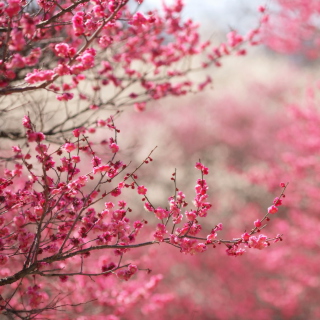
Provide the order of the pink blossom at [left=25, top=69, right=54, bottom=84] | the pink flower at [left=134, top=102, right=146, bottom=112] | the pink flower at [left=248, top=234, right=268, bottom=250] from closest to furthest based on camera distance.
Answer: the pink blossom at [left=25, top=69, right=54, bottom=84], the pink flower at [left=248, top=234, right=268, bottom=250], the pink flower at [left=134, top=102, right=146, bottom=112]

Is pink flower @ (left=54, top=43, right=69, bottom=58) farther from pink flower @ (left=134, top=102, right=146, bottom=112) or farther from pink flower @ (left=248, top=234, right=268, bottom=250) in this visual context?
pink flower @ (left=134, top=102, right=146, bottom=112)

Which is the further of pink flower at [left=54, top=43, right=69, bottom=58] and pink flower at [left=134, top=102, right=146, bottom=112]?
pink flower at [left=134, top=102, right=146, bottom=112]

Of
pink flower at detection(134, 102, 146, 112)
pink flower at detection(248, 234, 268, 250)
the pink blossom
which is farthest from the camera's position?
pink flower at detection(134, 102, 146, 112)

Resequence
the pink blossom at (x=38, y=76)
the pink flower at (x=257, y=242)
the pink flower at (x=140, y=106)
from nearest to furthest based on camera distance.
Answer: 1. the pink blossom at (x=38, y=76)
2. the pink flower at (x=257, y=242)
3. the pink flower at (x=140, y=106)

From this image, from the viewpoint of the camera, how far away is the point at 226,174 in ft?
43.9

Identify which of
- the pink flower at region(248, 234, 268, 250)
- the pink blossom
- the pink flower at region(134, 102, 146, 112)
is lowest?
the pink flower at region(248, 234, 268, 250)

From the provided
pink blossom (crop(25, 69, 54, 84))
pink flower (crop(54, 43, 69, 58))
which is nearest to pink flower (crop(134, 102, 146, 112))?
pink flower (crop(54, 43, 69, 58))

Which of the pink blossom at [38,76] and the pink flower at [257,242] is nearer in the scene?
the pink blossom at [38,76]

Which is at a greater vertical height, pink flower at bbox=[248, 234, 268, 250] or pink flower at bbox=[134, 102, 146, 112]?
pink flower at bbox=[134, 102, 146, 112]

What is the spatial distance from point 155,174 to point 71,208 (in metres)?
10.5

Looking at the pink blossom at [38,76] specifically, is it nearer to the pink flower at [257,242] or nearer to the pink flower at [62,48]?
the pink flower at [62,48]

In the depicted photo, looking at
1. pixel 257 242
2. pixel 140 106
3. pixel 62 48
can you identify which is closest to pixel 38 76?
pixel 62 48

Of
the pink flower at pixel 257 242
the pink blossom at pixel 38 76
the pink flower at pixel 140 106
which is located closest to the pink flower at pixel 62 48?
the pink blossom at pixel 38 76

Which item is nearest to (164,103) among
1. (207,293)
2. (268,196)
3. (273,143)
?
(273,143)
